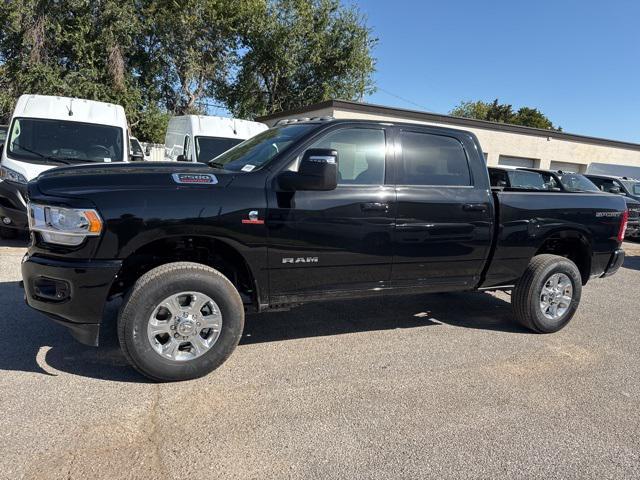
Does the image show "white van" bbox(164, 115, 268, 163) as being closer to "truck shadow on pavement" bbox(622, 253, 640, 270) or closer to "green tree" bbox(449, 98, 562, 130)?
"truck shadow on pavement" bbox(622, 253, 640, 270)

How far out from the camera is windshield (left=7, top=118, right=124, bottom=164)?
25.5 ft

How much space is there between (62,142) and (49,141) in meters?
0.19

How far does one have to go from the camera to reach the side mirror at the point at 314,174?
350cm

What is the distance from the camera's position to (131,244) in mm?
3250

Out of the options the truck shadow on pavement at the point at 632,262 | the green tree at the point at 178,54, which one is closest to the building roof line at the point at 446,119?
the green tree at the point at 178,54

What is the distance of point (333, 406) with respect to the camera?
3289 mm

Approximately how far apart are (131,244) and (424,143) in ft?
8.70

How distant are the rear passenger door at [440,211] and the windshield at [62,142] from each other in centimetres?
579

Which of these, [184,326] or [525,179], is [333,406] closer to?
[184,326]

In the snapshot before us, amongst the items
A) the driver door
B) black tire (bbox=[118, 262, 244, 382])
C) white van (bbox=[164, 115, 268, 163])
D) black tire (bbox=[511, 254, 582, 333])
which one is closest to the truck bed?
black tire (bbox=[511, 254, 582, 333])

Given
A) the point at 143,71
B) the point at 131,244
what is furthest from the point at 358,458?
the point at 143,71

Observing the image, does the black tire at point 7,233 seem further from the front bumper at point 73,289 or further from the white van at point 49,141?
the front bumper at point 73,289

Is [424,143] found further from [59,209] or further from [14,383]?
[14,383]

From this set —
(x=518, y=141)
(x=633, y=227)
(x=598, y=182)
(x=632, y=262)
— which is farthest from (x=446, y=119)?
(x=632, y=262)
